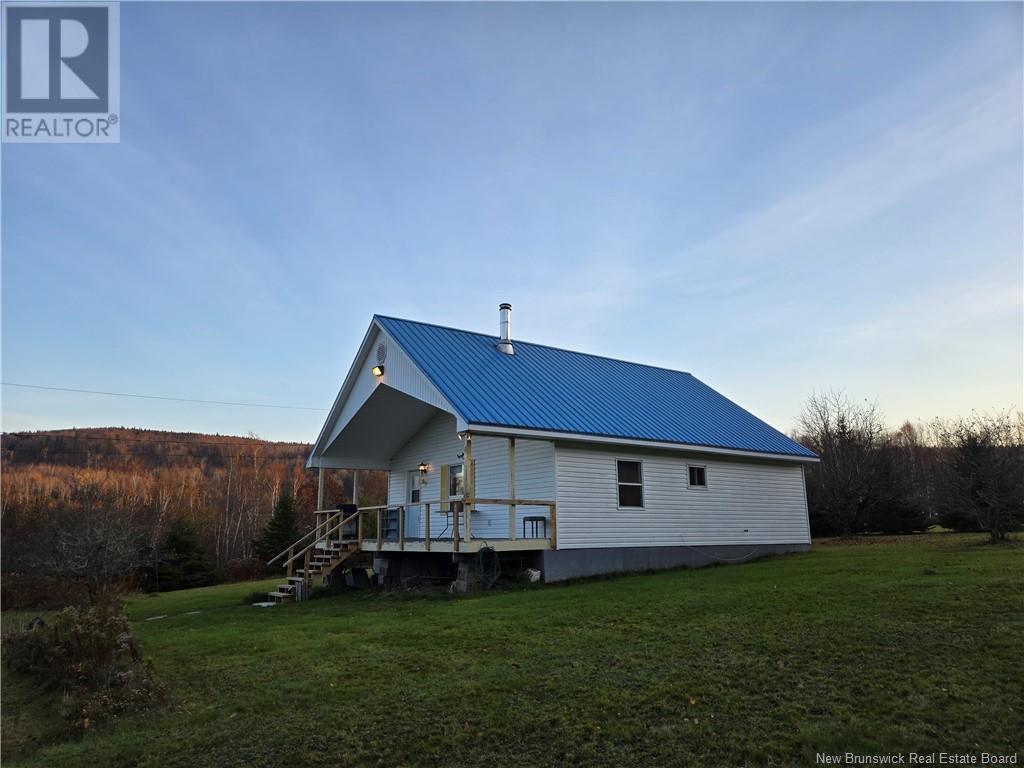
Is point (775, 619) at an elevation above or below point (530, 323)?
below

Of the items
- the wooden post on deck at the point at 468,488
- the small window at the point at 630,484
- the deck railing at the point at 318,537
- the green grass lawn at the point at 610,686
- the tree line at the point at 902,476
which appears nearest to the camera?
the green grass lawn at the point at 610,686

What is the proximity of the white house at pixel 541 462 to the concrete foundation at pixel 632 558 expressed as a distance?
0.04 metres

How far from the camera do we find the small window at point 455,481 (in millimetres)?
17922

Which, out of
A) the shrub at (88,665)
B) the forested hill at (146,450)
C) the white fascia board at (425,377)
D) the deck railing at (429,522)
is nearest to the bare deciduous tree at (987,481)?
the deck railing at (429,522)

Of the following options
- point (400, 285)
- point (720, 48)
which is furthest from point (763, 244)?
point (400, 285)

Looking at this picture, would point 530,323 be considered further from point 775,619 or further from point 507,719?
point 507,719

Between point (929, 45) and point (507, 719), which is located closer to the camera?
point (507, 719)

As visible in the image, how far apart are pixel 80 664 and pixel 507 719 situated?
4988 millimetres

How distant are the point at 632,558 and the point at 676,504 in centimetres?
207

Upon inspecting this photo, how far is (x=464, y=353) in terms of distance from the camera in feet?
56.2

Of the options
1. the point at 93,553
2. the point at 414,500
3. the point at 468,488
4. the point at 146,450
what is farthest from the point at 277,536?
the point at 146,450

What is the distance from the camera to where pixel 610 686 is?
5887 millimetres

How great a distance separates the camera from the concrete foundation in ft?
47.1

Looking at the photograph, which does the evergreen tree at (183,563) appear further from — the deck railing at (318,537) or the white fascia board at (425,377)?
the white fascia board at (425,377)
